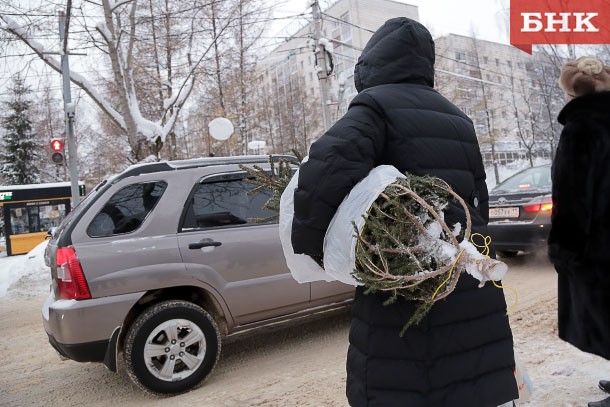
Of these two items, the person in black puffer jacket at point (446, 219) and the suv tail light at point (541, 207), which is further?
the suv tail light at point (541, 207)

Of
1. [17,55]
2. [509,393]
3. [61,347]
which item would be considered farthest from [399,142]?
[17,55]

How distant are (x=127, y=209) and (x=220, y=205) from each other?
78 cm

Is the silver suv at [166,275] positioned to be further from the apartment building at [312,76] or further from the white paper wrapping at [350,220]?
the apartment building at [312,76]

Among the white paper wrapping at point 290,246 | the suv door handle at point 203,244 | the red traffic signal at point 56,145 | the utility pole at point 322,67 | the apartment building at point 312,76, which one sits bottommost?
the suv door handle at point 203,244

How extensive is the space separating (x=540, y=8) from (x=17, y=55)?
48.2 ft

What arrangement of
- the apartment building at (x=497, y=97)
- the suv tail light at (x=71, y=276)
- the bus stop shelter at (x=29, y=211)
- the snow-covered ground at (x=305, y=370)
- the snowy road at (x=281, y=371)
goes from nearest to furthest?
the snow-covered ground at (x=305, y=370), the snowy road at (x=281, y=371), the suv tail light at (x=71, y=276), the bus stop shelter at (x=29, y=211), the apartment building at (x=497, y=97)

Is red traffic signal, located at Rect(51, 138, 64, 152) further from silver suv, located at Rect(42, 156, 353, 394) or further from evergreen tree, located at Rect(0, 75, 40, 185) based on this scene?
evergreen tree, located at Rect(0, 75, 40, 185)

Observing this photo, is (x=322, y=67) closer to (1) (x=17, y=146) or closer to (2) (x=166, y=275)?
(2) (x=166, y=275)

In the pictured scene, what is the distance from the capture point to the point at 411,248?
1.40 meters

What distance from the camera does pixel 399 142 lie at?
1655 mm

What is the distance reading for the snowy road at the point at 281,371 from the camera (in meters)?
3.25

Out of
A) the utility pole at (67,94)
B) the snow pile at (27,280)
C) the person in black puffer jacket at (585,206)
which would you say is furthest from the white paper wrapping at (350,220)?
the utility pole at (67,94)

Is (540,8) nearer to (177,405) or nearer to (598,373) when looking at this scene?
(598,373)

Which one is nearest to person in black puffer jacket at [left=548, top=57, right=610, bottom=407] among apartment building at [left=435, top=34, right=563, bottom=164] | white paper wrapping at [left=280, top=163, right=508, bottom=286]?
white paper wrapping at [left=280, top=163, right=508, bottom=286]
